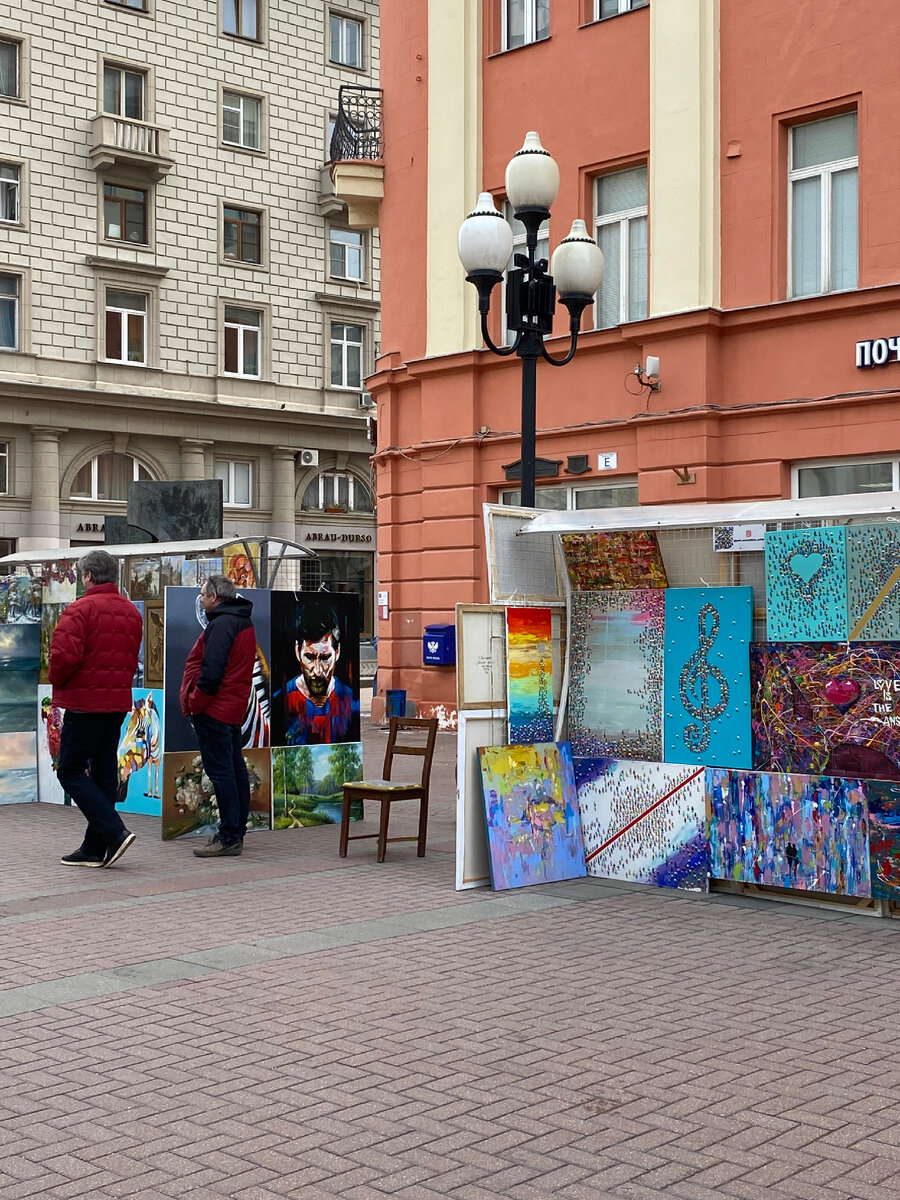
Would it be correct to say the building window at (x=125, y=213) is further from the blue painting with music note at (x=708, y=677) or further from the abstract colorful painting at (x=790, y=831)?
the abstract colorful painting at (x=790, y=831)

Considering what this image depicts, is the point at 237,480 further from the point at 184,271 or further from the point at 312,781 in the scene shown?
the point at 312,781

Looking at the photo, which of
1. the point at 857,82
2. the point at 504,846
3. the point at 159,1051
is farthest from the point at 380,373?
the point at 159,1051

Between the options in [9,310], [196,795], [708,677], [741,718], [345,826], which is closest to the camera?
[741,718]

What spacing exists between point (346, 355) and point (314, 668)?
32933 millimetres

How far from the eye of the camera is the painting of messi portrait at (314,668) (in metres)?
11.5

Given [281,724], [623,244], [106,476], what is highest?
[623,244]

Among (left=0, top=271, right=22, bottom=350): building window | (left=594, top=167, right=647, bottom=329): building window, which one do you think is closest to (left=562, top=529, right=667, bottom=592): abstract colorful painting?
(left=594, top=167, right=647, bottom=329): building window

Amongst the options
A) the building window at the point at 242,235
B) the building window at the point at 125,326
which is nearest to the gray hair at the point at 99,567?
the building window at the point at 125,326

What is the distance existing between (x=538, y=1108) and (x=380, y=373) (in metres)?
17.2

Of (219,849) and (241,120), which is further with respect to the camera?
(241,120)

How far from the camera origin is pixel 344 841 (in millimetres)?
9945

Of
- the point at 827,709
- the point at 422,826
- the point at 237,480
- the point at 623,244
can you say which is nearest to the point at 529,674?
the point at 422,826

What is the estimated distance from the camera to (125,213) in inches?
1537

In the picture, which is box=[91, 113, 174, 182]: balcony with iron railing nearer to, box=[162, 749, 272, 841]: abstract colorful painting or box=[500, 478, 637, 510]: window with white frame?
box=[500, 478, 637, 510]: window with white frame
